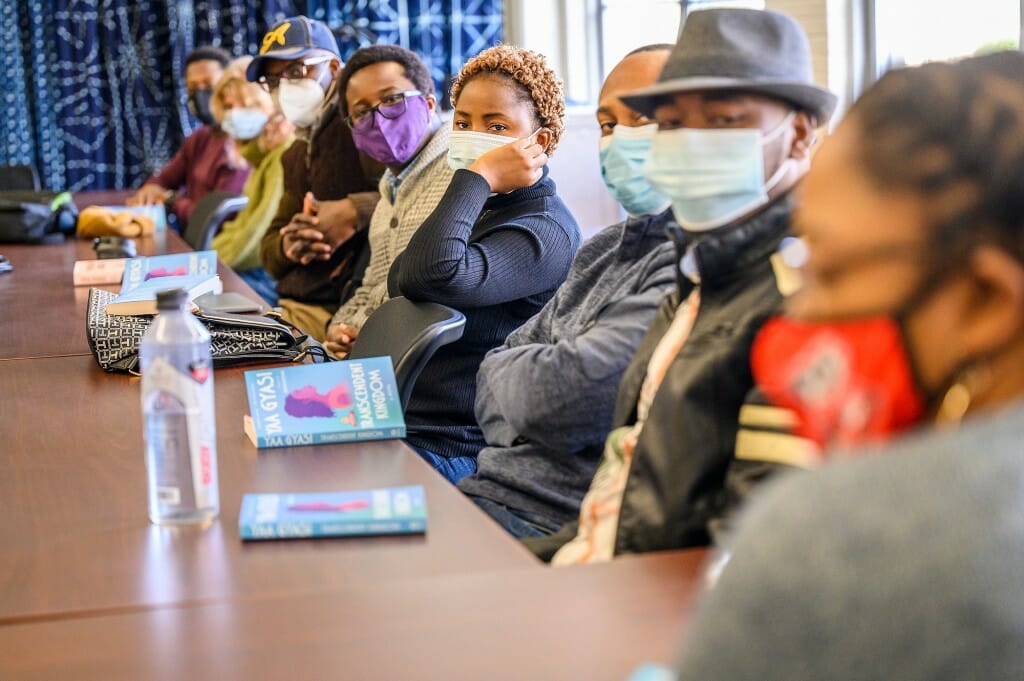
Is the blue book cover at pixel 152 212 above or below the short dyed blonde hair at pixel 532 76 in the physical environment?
below

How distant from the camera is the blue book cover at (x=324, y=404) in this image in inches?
63.7

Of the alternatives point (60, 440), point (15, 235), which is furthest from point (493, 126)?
point (15, 235)

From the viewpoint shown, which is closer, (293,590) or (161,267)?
(293,590)

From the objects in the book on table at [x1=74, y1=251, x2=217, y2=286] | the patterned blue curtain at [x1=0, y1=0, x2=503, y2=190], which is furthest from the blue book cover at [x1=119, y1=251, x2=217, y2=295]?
the patterned blue curtain at [x1=0, y1=0, x2=503, y2=190]

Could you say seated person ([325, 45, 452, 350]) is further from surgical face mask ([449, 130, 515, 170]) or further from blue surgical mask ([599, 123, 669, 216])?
blue surgical mask ([599, 123, 669, 216])

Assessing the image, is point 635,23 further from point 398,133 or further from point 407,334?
point 407,334

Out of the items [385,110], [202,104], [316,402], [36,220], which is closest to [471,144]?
[385,110]

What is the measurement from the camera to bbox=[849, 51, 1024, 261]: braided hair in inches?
24.2

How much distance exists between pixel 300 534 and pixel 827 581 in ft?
2.60

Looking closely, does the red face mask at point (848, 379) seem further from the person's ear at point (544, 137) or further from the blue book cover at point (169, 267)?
the blue book cover at point (169, 267)

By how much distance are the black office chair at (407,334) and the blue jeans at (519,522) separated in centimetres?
25

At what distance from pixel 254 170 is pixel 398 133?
165cm

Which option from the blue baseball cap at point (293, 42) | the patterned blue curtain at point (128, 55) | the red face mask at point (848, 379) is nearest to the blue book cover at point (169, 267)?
the blue baseball cap at point (293, 42)

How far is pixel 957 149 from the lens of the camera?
0.62 metres
